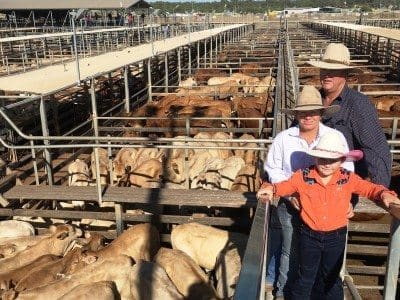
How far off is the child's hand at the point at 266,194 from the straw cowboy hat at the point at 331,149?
0.37 metres

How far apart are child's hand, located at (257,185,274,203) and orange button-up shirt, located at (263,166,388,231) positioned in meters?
0.17

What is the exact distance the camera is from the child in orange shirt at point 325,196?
10.3 ft

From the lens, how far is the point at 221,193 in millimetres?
6402

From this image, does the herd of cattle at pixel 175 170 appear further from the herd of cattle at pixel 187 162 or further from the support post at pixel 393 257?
the support post at pixel 393 257

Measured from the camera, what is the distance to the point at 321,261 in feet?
11.9

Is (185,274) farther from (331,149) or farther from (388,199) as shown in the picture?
(388,199)

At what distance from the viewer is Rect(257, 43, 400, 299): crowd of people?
10.7 feet

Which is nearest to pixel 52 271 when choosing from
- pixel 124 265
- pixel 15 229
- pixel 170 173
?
pixel 124 265

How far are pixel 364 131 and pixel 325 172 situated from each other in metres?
0.54

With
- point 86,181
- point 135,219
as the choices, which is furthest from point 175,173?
point 135,219

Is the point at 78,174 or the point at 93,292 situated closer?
the point at 93,292

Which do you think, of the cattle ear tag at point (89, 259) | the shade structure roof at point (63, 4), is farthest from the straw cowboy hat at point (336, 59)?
the shade structure roof at point (63, 4)

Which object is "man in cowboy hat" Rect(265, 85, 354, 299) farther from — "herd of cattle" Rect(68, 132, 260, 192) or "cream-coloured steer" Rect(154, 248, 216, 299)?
"herd of cattle" Rect(68, 132, 260, 192)

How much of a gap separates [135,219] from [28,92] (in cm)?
351
